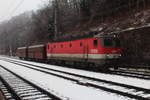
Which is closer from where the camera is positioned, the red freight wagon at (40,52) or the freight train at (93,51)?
the freight train at (93,51)

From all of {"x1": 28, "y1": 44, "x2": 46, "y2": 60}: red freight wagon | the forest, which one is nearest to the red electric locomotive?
the forest

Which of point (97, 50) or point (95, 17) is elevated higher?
point (95, 17)

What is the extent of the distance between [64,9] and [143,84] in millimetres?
44121

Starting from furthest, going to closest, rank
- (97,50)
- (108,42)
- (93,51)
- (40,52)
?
1. (40,52)
2. (93,51)
3. (108,42)
4. (97,50)

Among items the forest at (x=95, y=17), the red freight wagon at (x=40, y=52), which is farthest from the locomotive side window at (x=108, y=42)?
the red freight wagon at (x=40, y=52)

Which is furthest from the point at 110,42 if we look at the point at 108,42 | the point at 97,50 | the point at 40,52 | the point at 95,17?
the point at 95,17

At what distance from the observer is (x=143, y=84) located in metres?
11.0

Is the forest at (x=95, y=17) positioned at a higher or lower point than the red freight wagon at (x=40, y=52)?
higher

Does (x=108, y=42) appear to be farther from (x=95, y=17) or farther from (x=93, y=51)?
(x=95, y=17)

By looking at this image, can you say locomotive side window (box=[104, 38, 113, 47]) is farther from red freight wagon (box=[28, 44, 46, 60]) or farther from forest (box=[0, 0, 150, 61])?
red freight wagon (box=[28, 44, 46, 60])

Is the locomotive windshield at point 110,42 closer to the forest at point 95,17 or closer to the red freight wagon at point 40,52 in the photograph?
the forest at point 95,17

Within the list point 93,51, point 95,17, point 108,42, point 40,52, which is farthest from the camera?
point 95,17

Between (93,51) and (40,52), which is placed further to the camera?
(40,52)

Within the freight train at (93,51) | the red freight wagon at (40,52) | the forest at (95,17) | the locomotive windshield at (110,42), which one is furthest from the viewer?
the red freight wagon at (40,52)
